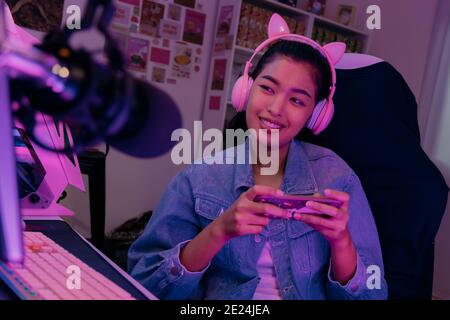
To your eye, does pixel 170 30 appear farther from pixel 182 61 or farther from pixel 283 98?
pixel 283 98

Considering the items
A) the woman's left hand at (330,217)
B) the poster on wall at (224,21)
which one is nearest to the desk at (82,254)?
the woman's left hand at (330,217)

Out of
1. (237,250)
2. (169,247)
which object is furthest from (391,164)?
(169,247)

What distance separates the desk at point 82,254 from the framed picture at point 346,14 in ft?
9.65

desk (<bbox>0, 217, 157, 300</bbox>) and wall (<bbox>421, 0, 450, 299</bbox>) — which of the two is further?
wall (<bbox>421, 0, 450, 299</bbox>)

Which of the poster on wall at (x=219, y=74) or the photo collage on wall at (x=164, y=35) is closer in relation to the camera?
the photo collage on wall at (x=164, y=35)

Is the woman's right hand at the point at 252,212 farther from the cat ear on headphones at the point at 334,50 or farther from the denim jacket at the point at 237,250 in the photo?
the cat ear on headphones at the point at 334,50

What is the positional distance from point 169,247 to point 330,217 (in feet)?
1.00

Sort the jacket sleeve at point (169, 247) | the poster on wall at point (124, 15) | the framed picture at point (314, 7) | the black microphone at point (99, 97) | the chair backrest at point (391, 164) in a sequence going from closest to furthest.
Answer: the black microphone at point (99, 97)
the jacket sleeve at point (169, 247)
the chair backrest at point (391, 164)
the poster on wall at point (124, 15)
the framed picture at point (314, 7)

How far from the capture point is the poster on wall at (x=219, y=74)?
112 inches

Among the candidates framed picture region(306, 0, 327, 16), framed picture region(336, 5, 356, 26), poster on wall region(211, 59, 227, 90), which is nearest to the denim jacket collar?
poster on wall region(211, 59, 227, 90)

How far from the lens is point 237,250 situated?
88 centimetres

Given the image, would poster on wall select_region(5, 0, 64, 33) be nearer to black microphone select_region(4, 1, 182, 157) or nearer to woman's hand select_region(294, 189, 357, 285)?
woman's hand select_region(294, 189, 357, 285)

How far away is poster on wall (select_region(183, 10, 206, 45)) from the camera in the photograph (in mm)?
2918

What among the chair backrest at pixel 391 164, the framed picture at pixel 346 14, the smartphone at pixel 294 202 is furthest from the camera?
the framed picture at pixel 346 14
